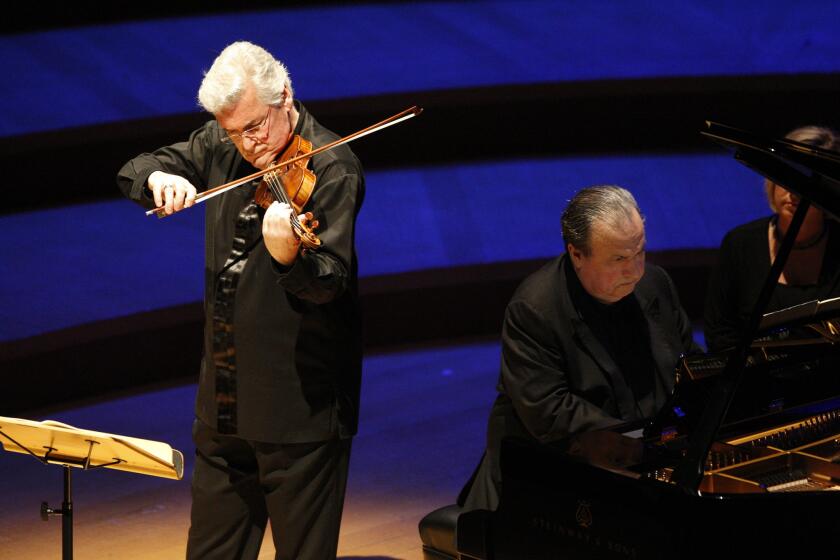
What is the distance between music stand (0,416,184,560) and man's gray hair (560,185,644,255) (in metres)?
0.89

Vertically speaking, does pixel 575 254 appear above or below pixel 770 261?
below

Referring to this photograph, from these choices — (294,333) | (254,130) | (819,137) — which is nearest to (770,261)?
(819,137)

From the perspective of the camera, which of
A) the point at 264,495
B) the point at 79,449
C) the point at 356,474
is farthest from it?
the point at 356,474

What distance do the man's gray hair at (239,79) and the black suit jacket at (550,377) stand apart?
26.2 inches

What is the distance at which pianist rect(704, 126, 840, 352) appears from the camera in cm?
324

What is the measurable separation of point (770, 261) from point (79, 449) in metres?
1.88

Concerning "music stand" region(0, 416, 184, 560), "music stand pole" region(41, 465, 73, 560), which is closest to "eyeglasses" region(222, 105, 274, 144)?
"music stand" region(0, 416, 184, 560)

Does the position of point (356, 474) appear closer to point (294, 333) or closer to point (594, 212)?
point (294, 333)

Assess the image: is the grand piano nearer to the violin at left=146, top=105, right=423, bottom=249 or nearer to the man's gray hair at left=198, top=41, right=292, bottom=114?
the violin at left=146, top=105, right=423, bottom=249

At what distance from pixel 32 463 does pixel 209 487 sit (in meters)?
1.82

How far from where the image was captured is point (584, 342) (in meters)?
2.56

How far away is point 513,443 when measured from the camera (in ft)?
7.55

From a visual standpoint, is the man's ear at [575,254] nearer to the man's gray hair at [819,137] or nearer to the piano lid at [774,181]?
the piano lid at [774,181]

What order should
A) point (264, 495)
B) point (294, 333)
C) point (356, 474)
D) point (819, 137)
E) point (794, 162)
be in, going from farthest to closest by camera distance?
1. point (356, 474)
2. point (819, 137)
3. point (264, 495)
4. point (294, 333)
5. point (794, 162)
